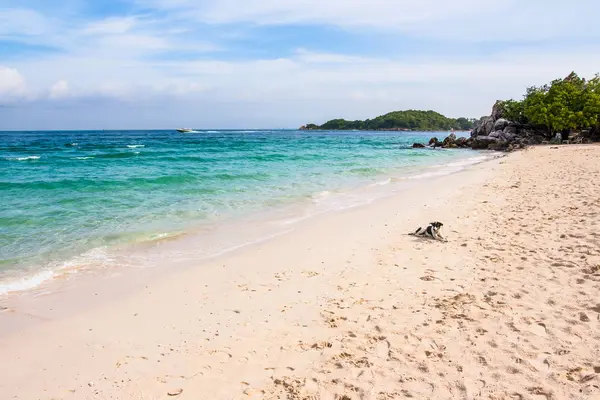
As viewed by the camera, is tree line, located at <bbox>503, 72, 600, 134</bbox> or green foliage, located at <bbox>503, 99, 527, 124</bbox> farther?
green foliage, located at <bbox>503, 99, 527, 124</bbox>

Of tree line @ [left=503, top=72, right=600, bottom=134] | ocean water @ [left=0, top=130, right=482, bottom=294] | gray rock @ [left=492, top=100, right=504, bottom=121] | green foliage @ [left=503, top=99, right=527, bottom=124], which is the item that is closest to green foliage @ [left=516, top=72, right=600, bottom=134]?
tree line @ [left=503, top=72, right=600, bottom=134]

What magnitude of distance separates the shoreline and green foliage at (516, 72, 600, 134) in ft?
116

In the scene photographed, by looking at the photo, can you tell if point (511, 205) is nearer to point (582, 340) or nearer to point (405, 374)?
point (582, 340)

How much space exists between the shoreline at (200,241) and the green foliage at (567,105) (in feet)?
116

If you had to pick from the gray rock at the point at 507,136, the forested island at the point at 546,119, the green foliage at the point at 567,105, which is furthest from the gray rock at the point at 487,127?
the green foliage at the point at 567,105

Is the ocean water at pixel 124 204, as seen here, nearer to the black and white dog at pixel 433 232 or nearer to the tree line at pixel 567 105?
the black and white dog at pixel 433 232

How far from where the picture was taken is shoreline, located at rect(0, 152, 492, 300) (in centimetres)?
661

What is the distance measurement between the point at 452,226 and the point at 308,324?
5.84 metres

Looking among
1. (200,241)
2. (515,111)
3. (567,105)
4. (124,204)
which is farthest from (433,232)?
(515,111)

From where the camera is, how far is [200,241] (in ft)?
29.3

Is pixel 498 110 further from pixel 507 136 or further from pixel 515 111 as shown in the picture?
pixel 507 136

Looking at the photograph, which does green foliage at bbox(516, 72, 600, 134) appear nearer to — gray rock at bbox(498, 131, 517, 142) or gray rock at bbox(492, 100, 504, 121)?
gray rock at bbox(498, 131, 517, 142)

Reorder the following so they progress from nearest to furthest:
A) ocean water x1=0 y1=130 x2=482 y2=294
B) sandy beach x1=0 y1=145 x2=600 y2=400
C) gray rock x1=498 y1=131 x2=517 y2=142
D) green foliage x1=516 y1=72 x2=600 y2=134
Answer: sandy beach x1=0 y1=145 x2=600 y2=400 < ocean water x1=0 y1=130 x2=482 y2=294 < green foliage x1=516 y1=72 x2=600 y2=134 < gray rock x1=498 y1=131 x2=517 y2=142

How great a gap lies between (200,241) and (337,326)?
509 cm
